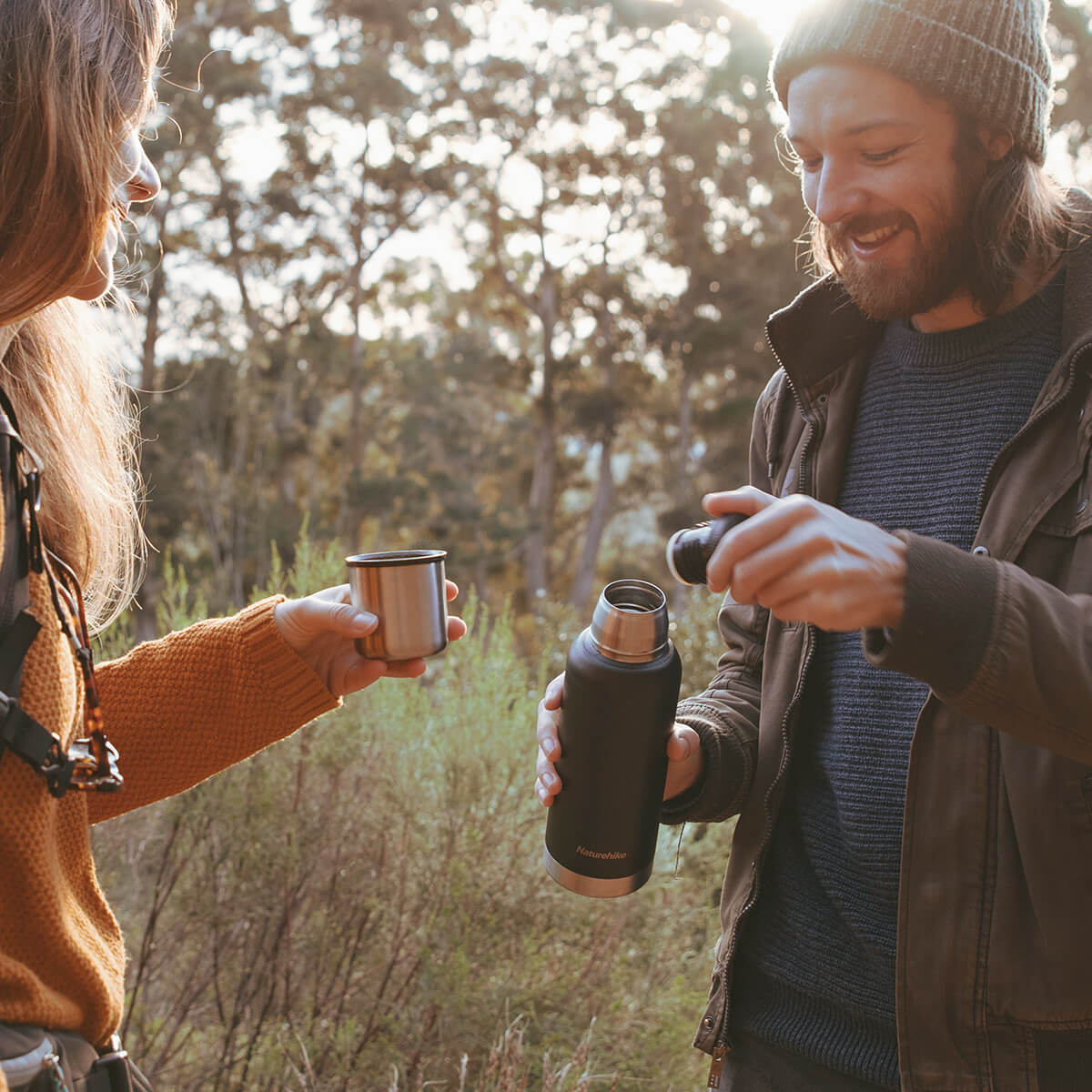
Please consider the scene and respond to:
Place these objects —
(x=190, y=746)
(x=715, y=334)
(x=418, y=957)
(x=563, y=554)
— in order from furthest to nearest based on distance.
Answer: (x=563, y=554) < (x=715, y=334) < (x=418, y=957) < (x=190, y=746)

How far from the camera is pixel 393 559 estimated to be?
52.0 inches

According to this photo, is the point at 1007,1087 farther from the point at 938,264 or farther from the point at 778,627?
the point at 938,264

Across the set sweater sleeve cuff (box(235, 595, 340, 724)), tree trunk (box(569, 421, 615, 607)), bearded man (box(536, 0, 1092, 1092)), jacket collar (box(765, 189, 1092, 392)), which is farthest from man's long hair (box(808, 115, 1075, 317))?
tree trunk (box(569, 421, 615, 607))

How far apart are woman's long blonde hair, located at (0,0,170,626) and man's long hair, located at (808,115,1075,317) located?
3.64 feet

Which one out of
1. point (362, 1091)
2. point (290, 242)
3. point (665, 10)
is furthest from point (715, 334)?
point (362, 1091)

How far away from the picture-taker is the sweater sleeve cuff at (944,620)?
1.00 metres

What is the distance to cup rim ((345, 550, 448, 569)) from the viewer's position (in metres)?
1.31

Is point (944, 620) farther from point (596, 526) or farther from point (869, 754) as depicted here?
point (596, 526)

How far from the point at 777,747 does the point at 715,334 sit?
16.9 meters

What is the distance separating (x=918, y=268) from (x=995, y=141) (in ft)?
0.72

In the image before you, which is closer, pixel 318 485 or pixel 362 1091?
pixel 362 1091

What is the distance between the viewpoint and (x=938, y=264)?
1.43 m

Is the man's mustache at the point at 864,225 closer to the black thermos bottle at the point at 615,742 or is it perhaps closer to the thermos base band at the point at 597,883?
the black thermos bottle at the point at 615,742

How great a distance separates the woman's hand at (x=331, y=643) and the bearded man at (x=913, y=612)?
245 millimetres
